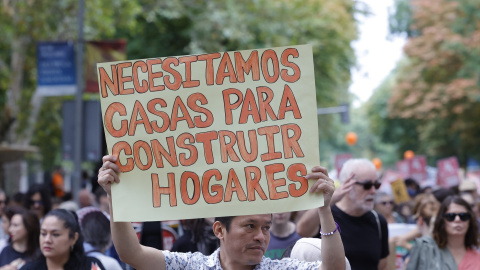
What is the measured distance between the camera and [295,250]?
15.9ft

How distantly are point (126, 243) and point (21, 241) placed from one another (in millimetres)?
3516

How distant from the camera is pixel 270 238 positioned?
6453mm

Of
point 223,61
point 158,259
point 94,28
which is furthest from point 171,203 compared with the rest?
point 94,28

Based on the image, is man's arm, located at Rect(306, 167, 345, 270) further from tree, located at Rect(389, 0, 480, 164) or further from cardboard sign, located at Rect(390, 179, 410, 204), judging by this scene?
tree, located at Rect(389, 0, 480, 164)

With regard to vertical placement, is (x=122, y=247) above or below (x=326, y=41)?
below

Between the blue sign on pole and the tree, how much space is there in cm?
1468

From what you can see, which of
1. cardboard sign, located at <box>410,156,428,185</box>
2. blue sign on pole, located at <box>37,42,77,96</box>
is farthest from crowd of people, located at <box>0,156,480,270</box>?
cardboard sign, located at <box>410,156,428,185</box>

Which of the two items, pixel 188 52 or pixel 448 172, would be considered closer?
pixel 448 172

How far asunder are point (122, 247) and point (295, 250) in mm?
1296

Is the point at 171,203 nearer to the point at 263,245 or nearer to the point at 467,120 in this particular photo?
the point at 263,245

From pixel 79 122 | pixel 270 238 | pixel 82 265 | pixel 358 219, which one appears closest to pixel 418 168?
pixel 79 122

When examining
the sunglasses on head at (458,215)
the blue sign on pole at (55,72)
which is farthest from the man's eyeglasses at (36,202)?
the sunglasses on head at (458,215)

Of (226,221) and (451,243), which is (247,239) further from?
(451,243)

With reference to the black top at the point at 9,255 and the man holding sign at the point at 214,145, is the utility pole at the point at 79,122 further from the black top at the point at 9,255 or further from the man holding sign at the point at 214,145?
the man holding sign at the point at 214,145
